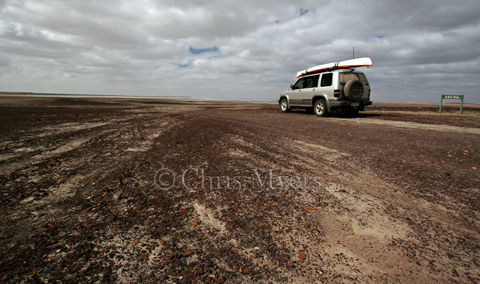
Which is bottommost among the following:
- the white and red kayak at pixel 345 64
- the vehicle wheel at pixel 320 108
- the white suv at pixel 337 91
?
the vehicle wheel at pixel 320 108

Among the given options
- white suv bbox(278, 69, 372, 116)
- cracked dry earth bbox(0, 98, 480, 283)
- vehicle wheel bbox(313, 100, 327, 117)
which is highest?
white suv bbox(278, 69, 372, 116)

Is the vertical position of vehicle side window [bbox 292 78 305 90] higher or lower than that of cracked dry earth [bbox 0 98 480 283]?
higher

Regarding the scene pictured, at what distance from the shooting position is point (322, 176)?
126 inches

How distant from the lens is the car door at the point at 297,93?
469 inches

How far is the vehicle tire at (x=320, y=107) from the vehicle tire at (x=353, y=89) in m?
1.16

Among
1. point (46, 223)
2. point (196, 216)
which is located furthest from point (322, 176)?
point (46, 223)

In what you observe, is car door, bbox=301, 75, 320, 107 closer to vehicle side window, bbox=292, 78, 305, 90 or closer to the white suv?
the white suv

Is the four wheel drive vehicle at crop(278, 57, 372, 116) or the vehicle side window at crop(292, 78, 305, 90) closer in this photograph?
the four wheel drive vehicle at crop(278, 57, 372, 116)

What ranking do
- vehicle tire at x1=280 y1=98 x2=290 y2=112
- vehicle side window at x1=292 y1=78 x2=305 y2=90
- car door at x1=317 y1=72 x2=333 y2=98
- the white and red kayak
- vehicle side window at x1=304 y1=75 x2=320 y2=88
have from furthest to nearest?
vehicle tire at x1=280 y1=98 x2=290 y2=112 → vehicle side window at x1=292 y1=78 x2=305 y2=90 → vehicle side window at x1=304 y1=75 x2=320 y2=88 → car door at x1=317 y1=72 x2=333 y2=98 → the white and red kayak

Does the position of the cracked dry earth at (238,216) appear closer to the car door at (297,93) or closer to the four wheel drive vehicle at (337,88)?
the four wheel drive vehicle at (337,88)

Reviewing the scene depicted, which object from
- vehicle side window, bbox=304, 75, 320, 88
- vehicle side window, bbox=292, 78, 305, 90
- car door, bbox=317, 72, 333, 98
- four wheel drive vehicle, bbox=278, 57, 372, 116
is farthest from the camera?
Result: vehicle side window, bbox=292, 78, 305, 90

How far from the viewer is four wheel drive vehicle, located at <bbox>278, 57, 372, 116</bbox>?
948cm

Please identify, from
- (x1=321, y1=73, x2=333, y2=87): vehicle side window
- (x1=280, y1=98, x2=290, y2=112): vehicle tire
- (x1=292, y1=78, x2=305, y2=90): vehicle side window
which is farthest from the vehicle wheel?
(x1=280, y1=98, x2=290, y2=112): vehicle tire

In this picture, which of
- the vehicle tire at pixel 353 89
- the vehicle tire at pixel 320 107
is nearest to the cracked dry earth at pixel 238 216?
the vehicle tire at pixel 353 89
